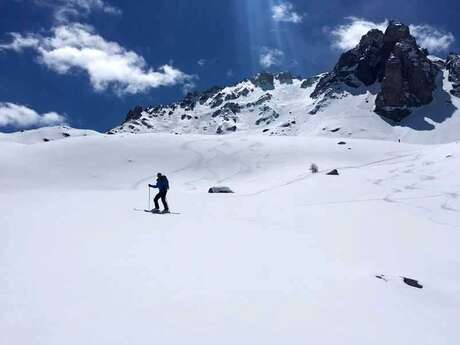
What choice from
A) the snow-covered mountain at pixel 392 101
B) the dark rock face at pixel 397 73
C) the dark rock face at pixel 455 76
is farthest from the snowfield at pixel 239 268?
the dark rock face at pixel 455 76

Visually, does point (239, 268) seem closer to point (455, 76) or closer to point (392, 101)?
point (392, 101)

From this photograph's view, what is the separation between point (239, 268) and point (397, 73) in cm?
16821

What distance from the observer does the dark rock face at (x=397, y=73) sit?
163m

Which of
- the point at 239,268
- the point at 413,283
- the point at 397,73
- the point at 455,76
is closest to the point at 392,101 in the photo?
the point at 397,73

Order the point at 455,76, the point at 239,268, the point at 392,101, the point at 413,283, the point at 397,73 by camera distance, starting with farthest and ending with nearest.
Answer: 1. the point at 455,76
2. the point at 397,73
3. the point at 392,101
4. the point at 413,283
5. the point at 239,268

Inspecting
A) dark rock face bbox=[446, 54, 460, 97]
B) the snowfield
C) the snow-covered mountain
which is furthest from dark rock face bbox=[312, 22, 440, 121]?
the snowfield

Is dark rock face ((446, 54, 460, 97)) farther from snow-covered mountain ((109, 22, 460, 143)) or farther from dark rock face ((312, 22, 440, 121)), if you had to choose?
dark rock face ((312, 22, 440, 121))

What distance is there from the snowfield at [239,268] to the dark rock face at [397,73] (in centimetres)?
13990

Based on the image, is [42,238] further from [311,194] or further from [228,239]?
[311,194]

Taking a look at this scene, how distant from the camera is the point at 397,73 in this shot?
168 metres

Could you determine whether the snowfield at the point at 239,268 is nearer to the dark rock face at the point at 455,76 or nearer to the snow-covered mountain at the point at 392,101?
the snow-covered mountain at the point at 392,101

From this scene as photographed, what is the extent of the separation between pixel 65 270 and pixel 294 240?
7.45 meters

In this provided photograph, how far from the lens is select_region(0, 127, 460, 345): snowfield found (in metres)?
7.52

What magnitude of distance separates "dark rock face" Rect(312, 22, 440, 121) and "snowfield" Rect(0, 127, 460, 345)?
459 feet
